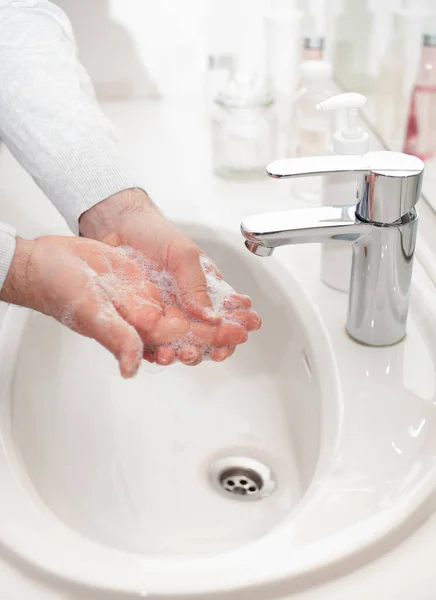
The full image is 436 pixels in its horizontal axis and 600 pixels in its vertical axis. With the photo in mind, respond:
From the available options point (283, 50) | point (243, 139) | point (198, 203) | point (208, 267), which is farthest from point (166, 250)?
point (283, 50)

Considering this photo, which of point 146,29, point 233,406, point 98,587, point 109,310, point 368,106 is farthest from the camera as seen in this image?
point 146,29

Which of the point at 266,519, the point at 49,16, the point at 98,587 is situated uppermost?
the point at 49,16

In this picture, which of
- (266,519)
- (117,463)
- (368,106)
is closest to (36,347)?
(117,463)

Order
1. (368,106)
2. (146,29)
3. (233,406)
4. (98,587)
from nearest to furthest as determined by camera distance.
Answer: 1. (98,587)
2. (233,406)
3. (368,106)
4. (146,29)

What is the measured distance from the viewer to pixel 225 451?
0.69m

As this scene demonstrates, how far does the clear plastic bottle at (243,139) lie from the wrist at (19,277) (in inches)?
17.5

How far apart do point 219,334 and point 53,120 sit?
31cm

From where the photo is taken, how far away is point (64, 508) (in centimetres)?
56

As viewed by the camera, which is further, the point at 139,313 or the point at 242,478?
the point at 242,478

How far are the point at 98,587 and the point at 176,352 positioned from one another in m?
0.21

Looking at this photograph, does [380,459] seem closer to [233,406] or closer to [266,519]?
[266,519]

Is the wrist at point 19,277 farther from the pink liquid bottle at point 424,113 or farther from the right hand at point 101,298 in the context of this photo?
the pink liquid bottle at point 424,113

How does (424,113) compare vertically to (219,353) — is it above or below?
above

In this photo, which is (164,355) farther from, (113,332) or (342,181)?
(342,181)
